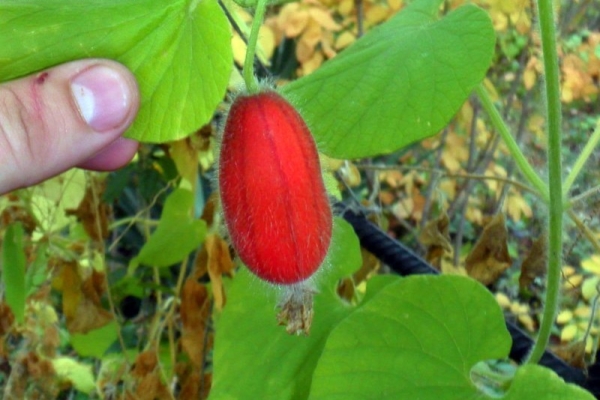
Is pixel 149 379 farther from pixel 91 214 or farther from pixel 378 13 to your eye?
pixel 378 13

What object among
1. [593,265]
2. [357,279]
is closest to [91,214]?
[357,279]

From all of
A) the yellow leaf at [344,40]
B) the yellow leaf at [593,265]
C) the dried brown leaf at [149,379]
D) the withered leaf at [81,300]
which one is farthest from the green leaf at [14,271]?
the yellow leaf at [593,265]

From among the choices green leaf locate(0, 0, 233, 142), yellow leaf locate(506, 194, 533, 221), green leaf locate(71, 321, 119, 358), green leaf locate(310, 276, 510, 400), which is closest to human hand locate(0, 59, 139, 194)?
green leaf locate(0, 0, 233, 142)

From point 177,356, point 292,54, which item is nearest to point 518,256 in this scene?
point 292,54

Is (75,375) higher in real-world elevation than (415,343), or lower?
lower

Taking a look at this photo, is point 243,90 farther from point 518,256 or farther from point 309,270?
point 518,256

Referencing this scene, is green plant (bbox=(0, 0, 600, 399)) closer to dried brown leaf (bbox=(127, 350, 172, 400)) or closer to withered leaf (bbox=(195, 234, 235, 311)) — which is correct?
withered leaf (bbox=(195, 234, 235, 311))

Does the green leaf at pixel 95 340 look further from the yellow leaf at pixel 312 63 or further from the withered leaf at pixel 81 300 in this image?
the yellow leaf at pixel 312 63

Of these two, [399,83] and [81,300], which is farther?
[81,300]
